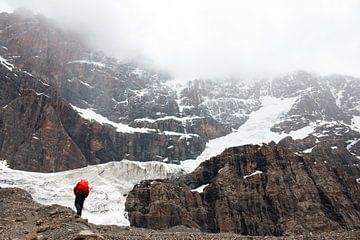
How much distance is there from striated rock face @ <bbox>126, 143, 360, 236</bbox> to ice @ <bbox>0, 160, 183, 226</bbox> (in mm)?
4140

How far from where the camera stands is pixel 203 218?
96.3m

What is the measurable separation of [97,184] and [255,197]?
123 feet

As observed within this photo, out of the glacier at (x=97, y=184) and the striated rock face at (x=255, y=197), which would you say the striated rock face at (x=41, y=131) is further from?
the striated rock face at (x=255, y=197)

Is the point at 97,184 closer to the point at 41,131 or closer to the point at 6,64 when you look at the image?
the point at 41,131

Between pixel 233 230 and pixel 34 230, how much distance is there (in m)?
77.1

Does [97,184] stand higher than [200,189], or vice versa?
[97,184]

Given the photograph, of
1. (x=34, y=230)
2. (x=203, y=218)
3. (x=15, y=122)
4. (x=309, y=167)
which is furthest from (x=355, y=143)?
(x=34, y=230)

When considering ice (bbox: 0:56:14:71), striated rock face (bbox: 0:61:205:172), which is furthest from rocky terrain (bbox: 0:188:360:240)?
ice (bbox: 0:56:14:71)

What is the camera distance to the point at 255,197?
342ft

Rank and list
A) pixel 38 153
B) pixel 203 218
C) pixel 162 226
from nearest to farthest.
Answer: pixel 162 226 < pixel 203 218 < pixel 38 153

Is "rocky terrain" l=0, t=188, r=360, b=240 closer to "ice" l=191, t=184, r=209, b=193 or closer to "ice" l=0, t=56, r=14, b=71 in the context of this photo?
"ice" l=191, t=184, r=209, b=193

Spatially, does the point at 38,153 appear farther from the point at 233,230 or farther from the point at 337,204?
the point at 337,204

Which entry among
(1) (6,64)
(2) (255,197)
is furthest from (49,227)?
(1) (6,64)

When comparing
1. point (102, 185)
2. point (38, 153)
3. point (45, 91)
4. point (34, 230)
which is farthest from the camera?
point (45, 91)
